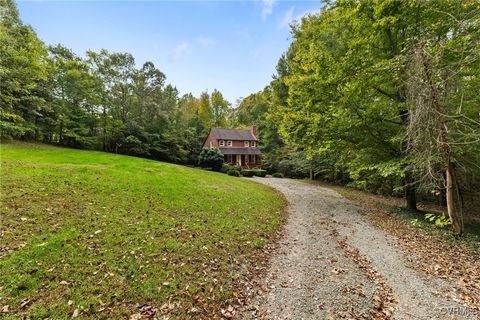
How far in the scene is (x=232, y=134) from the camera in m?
38.6

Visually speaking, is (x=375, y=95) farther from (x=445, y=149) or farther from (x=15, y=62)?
(x=15, y=62)

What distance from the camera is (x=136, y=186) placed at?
35.5 ft

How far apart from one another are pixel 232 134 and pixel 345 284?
34.5 metres

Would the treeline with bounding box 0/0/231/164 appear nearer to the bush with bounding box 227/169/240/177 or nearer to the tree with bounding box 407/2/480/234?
the bush with bounding box 227/169/240/177

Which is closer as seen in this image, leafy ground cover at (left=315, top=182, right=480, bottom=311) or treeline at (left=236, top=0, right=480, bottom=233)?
leafy ground cover at (left=315, top=182, right=480, bottom=311)

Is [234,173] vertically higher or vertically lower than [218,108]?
lower

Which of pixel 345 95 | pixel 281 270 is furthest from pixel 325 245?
pixel 345 95

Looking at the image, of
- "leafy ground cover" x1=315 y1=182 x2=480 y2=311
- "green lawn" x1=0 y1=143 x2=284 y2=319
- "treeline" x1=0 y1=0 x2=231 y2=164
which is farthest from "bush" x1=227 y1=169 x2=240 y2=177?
"leafy ground cover" x1=315 y1=182 x2=480 y2=311

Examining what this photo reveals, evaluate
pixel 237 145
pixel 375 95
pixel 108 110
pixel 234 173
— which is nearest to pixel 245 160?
pixel 237 145

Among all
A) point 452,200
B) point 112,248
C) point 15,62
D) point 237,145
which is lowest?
point 112,248

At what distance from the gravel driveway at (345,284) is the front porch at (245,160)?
29.3m

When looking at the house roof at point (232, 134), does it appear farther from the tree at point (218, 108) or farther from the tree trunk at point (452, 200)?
the tree trunk at point (452, 200)

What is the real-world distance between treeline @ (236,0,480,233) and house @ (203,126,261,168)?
919 inches

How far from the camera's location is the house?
121 feet
